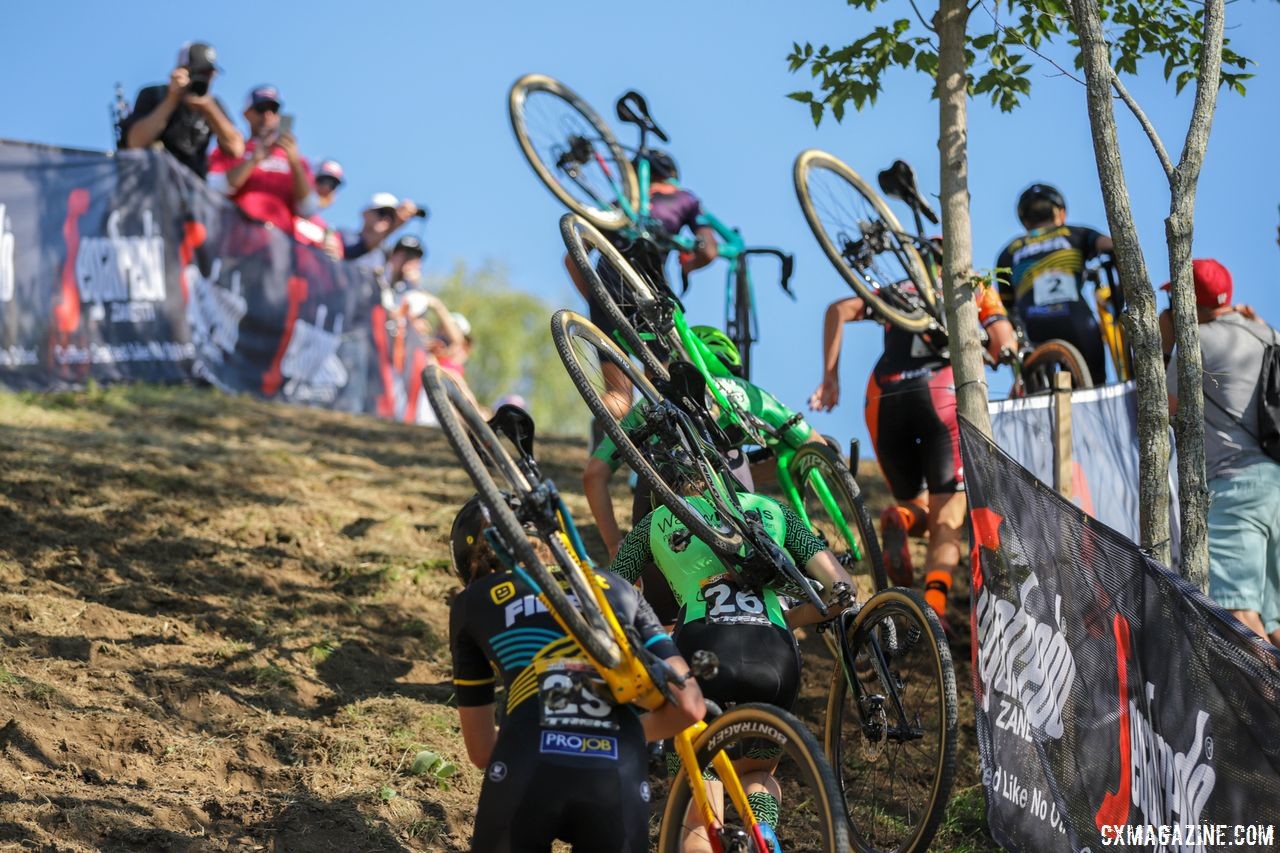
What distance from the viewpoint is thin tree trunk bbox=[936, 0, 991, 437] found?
6.85 m

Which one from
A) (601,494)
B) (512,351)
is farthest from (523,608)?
(512,351)

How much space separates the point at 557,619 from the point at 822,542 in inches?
73.7

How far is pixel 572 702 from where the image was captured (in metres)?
4.39

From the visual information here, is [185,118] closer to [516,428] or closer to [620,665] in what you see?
[516,428]

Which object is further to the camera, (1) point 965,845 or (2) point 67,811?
(1) point 965,845

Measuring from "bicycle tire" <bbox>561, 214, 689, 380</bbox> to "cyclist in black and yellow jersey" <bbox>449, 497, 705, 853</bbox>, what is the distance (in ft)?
8.07

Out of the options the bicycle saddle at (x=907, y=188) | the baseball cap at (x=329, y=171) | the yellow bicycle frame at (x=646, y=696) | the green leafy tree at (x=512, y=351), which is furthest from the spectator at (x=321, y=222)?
the green leafy tree at (x=512, y=351)

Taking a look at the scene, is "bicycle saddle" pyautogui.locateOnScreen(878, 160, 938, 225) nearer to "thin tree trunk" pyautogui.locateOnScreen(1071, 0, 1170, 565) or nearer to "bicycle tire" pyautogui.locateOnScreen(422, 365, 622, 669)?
"thin tree trunk" pyautogui.locateOnScreen(1071, 0, 1170, 565)

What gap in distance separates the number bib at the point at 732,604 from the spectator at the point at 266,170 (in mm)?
8883

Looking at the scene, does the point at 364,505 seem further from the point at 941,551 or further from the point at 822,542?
the point at 822,542

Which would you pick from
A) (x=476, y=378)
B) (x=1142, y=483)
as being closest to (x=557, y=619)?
(x=1142, y=483)

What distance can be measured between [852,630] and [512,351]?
154 feet

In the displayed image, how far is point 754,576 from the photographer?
574 cm

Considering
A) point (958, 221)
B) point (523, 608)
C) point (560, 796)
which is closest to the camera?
point (560, 796)
